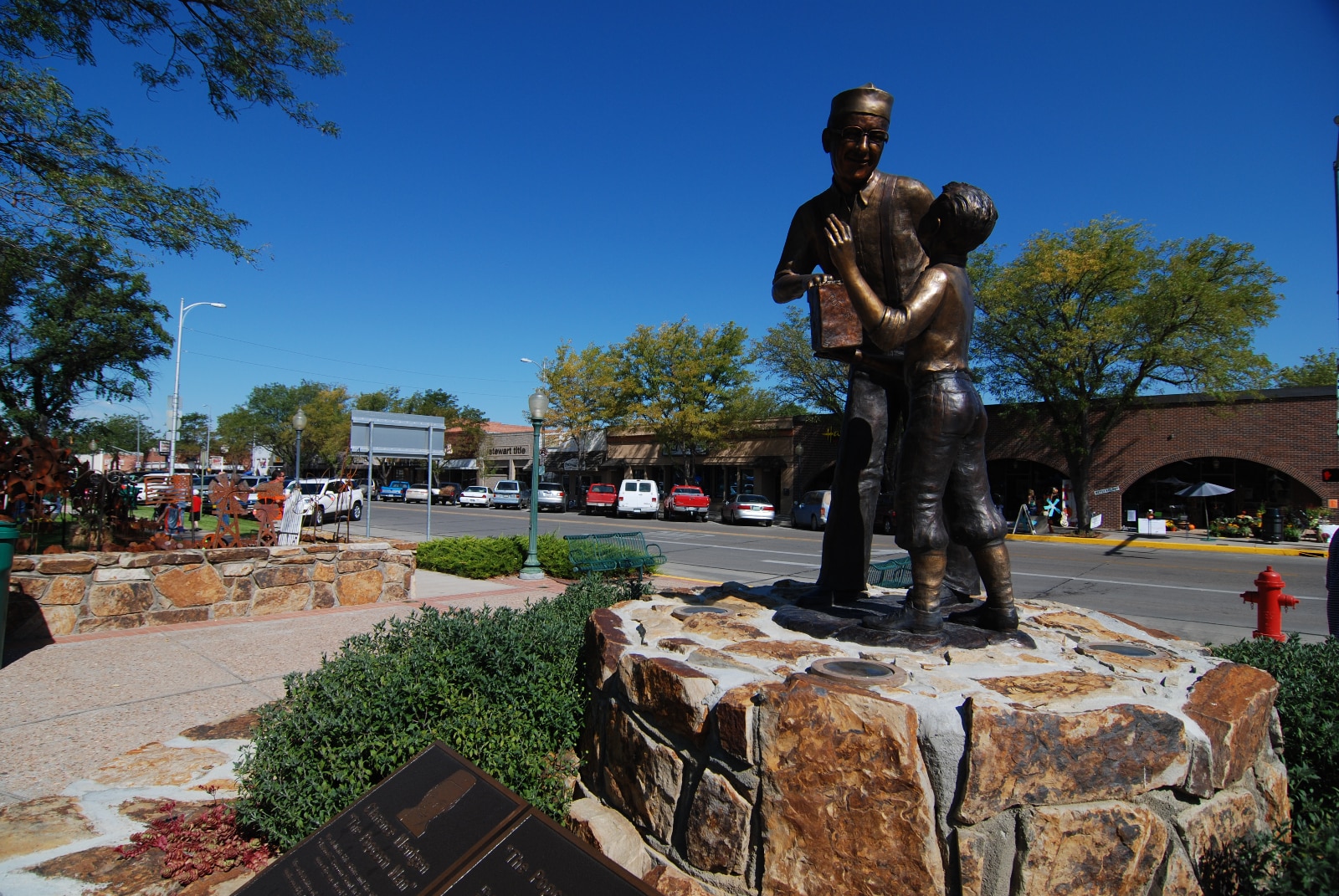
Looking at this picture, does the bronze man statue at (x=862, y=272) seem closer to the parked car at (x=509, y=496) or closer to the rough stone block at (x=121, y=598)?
the rough stone block at (x=121, y=598)

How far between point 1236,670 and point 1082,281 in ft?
77.4

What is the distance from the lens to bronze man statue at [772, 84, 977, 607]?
3.60m

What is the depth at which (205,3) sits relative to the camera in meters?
9.15

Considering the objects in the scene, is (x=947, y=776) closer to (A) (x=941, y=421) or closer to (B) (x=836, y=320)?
(A) (x=941, y=421)

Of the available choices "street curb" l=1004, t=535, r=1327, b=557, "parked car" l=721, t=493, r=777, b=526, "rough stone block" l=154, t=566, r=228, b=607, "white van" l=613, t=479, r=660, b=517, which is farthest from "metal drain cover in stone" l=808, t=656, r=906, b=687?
"white van" l=613, t=479, r=660, b=517

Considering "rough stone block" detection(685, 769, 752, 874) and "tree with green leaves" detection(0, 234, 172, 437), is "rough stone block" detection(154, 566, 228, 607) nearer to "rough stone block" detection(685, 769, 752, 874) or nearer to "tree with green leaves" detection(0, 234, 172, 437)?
"rough stone block" detection(685, 769, 752, 874)

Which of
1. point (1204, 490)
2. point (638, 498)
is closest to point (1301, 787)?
point (1204, 490)

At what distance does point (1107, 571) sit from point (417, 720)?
1388 cm

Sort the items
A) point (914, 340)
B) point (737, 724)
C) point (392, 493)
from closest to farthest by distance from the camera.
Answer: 1. point (737, 724)
2. point (914, 340)
3. point (392, 493)

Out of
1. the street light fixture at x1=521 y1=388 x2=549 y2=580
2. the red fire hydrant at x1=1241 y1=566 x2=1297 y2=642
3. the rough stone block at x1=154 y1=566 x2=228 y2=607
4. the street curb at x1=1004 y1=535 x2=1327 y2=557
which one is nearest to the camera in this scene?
the red fire hydrant at x1=1241 y1=566 x2=1297 y2=642

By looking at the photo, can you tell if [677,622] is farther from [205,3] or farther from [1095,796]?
[205,3]

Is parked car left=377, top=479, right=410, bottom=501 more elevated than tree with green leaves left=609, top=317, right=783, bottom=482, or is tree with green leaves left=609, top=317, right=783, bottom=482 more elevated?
tree with green leaves left=609, top=317, right=783, bottom=482

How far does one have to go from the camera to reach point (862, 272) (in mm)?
3947

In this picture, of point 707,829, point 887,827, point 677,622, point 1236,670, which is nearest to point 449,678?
point 677,622
